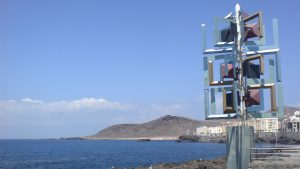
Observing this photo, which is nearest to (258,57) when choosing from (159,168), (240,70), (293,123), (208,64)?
(240,70)

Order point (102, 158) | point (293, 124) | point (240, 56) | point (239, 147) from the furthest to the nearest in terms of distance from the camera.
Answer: point (293, 124) → point (102, 158) → point (240, 56) → point (239, 147)

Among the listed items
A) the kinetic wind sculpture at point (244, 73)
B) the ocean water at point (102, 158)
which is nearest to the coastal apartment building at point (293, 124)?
the ocean water at point (102, 158)

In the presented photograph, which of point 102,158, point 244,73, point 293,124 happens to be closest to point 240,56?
point 244,73

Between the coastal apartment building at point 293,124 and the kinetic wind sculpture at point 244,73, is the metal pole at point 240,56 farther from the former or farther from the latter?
the coastal apartment building at point 293,124

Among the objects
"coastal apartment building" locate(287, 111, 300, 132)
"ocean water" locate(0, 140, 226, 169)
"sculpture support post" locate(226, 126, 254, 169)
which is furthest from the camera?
"coastal apartment building" locate(287, 111, 300, 132)

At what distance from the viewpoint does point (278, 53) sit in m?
27.7

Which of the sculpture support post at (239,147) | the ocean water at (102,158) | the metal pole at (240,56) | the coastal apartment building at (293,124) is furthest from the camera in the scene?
the coastal apartment building at (293,124)

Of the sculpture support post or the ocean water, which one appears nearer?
the sculpture support post

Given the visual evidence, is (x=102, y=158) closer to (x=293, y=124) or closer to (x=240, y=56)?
(x=240, y=56)

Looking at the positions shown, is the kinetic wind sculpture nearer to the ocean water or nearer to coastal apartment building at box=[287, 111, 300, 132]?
the ocean water

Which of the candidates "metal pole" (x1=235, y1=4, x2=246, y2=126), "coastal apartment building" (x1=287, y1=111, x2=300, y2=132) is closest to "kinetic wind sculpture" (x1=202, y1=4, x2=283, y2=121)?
"metal pole" (x1=235, y1=4, x2=246, y2=126)

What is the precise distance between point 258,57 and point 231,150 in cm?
557

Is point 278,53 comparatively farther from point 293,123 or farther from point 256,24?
point 293,123

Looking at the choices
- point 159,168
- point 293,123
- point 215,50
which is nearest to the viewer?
point 215,50
